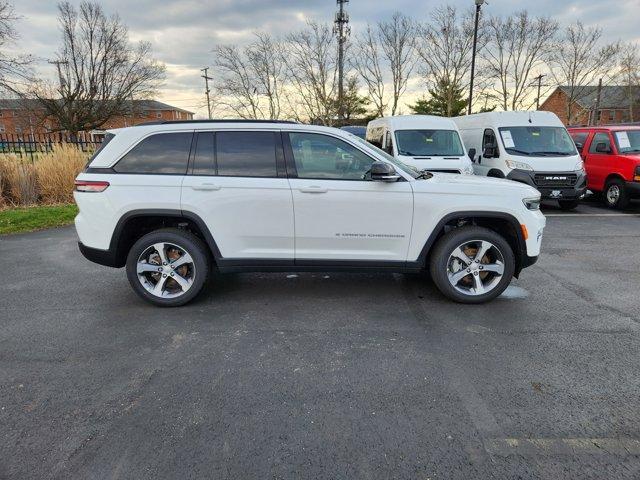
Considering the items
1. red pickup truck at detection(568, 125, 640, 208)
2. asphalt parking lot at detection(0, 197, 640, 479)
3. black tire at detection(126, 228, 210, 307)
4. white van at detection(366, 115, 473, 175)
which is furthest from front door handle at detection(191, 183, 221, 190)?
red pickup truck at detection(568, 125, 640, 208)

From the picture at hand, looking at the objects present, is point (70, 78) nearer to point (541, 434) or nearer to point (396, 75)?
point (396, 75)

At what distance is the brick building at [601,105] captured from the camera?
45513 millimetres

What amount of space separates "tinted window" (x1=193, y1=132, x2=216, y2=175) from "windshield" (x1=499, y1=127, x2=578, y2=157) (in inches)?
328

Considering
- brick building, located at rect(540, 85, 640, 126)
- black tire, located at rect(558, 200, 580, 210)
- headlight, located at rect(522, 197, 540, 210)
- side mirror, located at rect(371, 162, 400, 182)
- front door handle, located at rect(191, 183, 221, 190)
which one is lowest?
black tire, located at rect(558, 200, 580, 210)

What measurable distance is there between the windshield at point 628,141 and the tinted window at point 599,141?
0.73 ft

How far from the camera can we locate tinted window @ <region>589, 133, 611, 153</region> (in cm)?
1088

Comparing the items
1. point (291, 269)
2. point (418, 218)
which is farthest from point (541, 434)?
point (291, 269)

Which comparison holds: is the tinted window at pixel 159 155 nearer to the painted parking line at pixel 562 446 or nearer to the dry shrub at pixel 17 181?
the painted parking line at pixel 562 446

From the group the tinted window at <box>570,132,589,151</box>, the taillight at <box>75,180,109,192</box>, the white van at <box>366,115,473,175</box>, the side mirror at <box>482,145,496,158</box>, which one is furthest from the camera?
the tinted window at <box>570,132,589,151</box>

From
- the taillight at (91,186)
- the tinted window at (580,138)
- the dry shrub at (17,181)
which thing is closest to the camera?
the taillight at (91,186)

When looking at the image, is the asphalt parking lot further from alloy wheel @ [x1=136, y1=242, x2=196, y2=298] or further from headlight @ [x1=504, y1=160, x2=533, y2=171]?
headlight @ [x1=504, y1=160, x2=533, y2=171]

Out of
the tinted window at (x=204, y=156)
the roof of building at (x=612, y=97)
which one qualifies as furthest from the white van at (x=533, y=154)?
the roof of building at (x=612, y=97)

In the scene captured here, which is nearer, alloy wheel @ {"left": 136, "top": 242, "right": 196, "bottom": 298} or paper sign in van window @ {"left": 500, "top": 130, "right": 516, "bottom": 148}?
alloy wheel @ {"left": 136, "top": 242, "right": 196, "bottom": 298}

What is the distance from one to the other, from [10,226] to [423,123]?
30.7 feet
